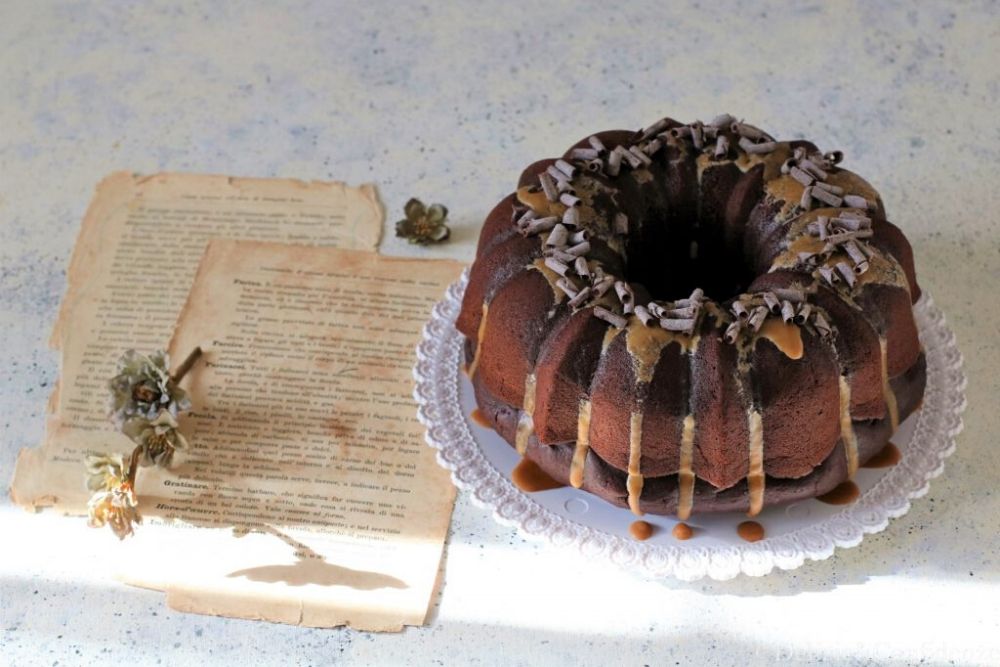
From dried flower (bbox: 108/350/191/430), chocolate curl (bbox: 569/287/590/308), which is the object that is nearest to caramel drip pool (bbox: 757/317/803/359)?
chocolate curl (bbox: 569/287/590/308)

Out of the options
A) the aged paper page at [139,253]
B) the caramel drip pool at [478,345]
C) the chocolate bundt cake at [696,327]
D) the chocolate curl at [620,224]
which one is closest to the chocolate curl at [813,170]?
the chocolate bundt cake at [696,327]

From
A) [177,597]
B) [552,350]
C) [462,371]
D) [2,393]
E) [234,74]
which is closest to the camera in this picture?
[552,350]

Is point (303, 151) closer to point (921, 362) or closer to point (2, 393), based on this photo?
point (2, 393)

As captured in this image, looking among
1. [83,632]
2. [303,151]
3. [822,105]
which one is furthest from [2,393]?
[822,105]

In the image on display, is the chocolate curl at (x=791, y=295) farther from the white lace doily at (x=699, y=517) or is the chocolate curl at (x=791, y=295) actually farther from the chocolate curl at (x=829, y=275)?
the white lace doily at (x=699, y=517)

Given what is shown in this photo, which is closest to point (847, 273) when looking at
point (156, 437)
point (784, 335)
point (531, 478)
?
point (784, 335)

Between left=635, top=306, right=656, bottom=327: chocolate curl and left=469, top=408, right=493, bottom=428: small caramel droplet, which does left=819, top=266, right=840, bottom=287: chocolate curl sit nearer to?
left=635, top=306, right=656, bottom=327: chocolate curl
